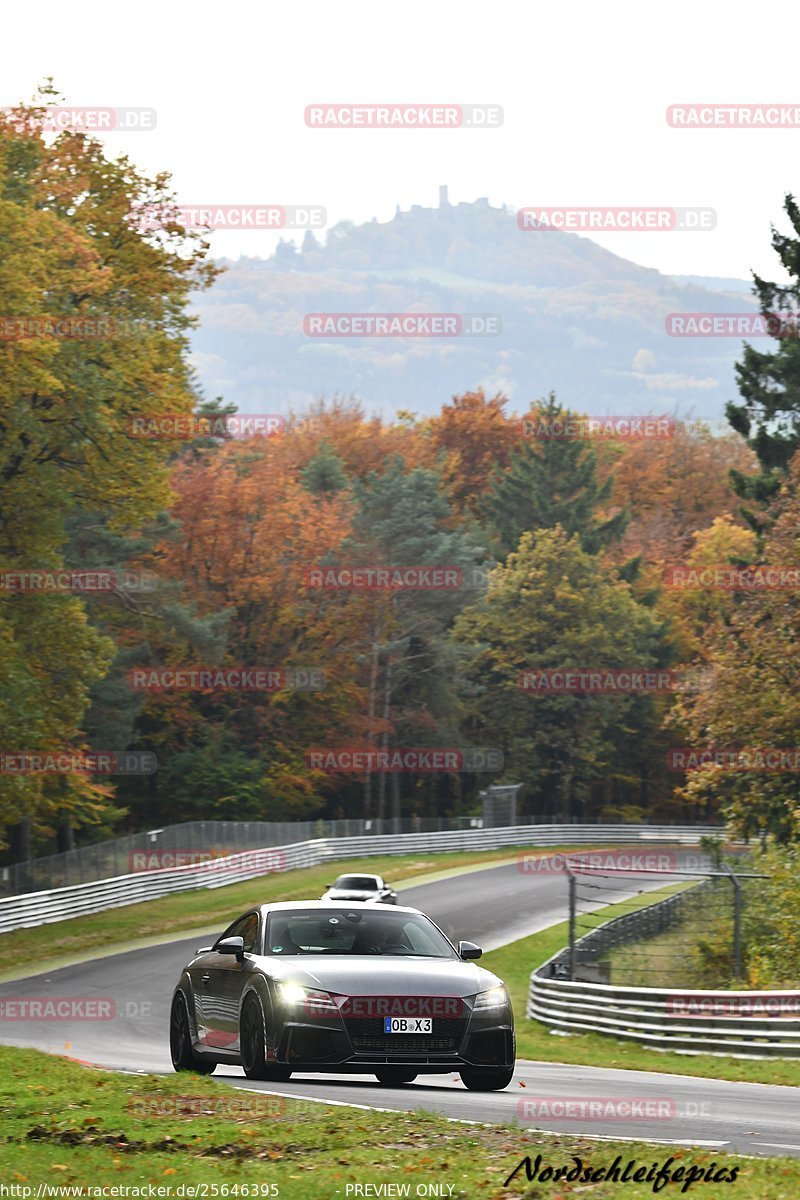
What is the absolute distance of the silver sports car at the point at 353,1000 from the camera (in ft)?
42.6

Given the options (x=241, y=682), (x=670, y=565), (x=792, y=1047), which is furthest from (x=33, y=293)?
(x=670, y=565)

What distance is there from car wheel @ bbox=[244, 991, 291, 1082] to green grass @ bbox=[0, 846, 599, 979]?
22759 mm

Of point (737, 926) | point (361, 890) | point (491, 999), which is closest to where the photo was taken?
point (491, 999)

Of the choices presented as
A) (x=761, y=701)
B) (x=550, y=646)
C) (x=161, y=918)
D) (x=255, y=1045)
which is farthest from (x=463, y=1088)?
(x=550, y=646)

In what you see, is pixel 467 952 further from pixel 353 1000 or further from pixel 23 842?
pixel 23 842

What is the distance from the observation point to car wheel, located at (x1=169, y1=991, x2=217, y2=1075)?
49.6ft

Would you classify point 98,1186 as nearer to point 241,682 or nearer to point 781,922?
point 781,922

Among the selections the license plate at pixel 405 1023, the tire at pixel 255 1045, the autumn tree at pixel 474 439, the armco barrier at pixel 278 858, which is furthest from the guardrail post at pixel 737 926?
the autumn tree at pixel 474 439

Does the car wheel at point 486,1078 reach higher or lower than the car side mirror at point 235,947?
lower

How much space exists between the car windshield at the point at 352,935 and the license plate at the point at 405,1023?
974mm

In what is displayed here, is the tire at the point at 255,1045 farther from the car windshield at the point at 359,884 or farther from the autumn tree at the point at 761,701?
the car windshield at the point at 359,884

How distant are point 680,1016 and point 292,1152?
49.1 feet

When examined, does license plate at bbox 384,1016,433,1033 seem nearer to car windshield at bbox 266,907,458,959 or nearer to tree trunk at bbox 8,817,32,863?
car windshield at bbox 266,907,458,959

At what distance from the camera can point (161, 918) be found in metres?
44.9
